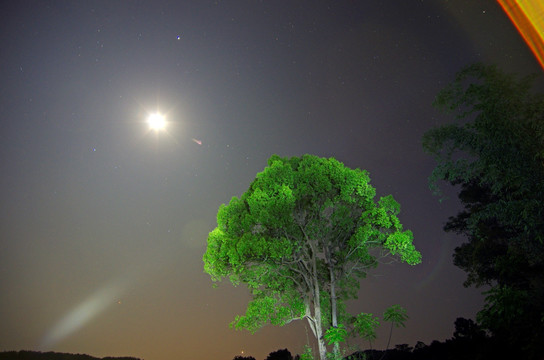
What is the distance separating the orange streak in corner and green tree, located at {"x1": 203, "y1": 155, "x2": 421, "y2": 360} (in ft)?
27.1

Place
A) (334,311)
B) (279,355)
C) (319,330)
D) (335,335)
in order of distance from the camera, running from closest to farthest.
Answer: (335,335) < (319,330) < (334,311) < (279,355)

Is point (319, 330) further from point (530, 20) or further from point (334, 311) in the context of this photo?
point (530, 20)

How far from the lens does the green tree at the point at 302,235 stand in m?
17.2

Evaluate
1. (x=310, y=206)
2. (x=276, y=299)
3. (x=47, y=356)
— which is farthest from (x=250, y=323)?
(x=47, y=356)

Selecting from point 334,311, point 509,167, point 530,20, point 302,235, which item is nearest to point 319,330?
point 334,311

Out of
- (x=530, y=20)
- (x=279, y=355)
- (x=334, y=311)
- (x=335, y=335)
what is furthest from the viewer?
(x=279, y=355)

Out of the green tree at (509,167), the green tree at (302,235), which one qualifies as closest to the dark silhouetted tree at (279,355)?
the green tree at (302,235)

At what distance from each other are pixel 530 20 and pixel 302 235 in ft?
39.1

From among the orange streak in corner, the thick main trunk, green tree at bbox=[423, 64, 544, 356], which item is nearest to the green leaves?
the thick main trunk

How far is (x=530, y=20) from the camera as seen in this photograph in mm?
13961

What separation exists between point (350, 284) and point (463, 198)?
26.7 ft

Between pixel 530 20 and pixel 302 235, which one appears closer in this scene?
pixel 530 20

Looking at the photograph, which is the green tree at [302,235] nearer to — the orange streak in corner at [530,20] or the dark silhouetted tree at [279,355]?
the dark silhouetted tree at [279,355]

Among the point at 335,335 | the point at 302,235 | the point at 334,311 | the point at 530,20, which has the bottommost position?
the point at 335,335
